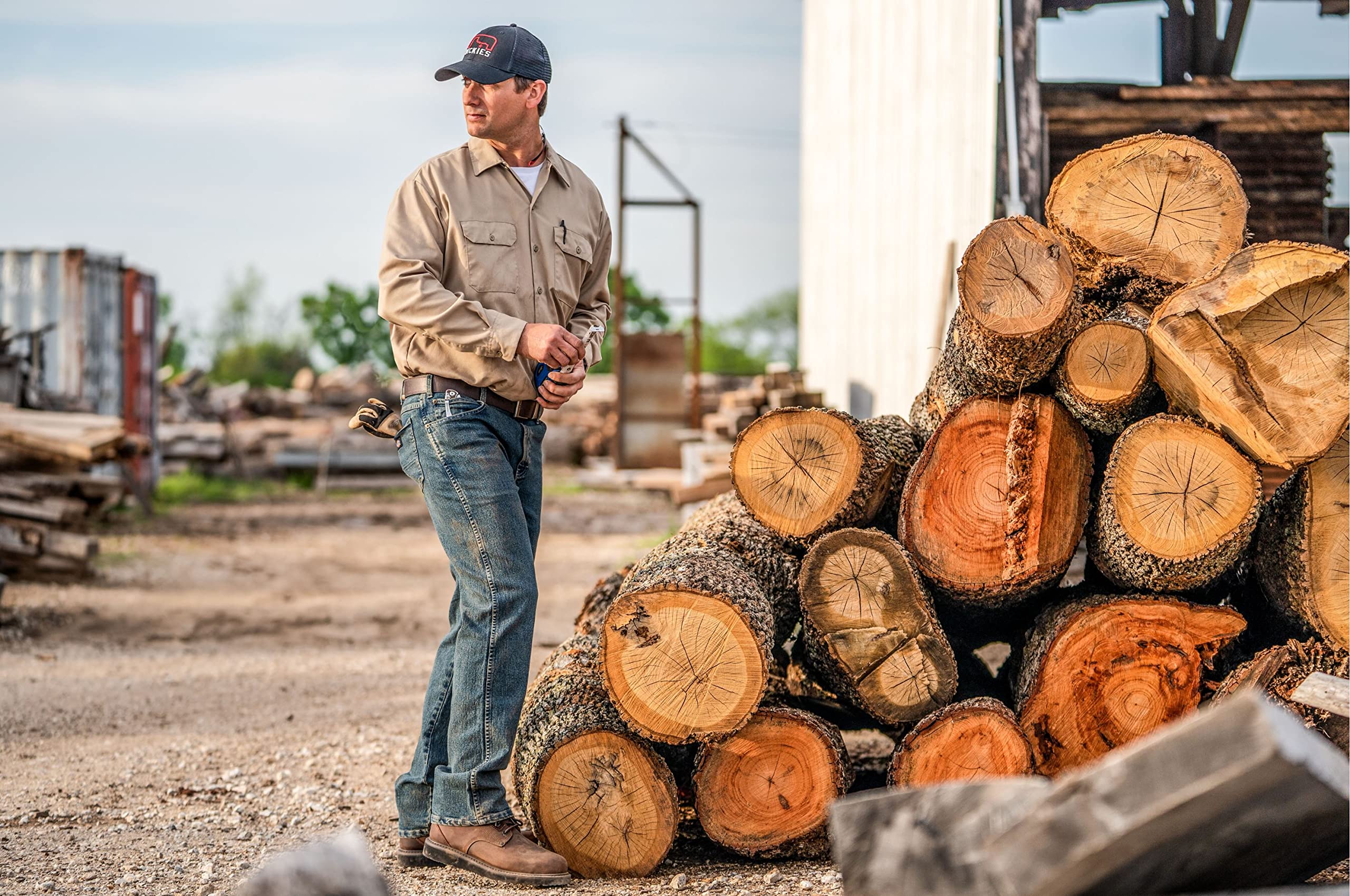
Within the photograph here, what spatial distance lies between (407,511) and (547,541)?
13.5 feet

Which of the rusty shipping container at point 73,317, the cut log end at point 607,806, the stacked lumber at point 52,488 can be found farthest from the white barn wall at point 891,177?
the rusty shipping container at point 73,317

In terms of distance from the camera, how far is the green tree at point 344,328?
31.8 metres

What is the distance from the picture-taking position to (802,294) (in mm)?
15008

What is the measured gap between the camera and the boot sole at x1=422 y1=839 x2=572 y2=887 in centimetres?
338

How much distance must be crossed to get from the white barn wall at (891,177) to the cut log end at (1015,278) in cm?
125

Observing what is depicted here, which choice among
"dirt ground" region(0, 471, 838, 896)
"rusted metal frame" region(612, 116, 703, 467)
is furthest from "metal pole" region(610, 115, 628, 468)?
"dirt ground" region(0, 471, 838, 896)

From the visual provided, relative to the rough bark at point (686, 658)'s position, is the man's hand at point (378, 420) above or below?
above

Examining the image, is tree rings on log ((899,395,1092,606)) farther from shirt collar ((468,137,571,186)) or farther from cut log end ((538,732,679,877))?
shirt collar ((468,137,571,186))

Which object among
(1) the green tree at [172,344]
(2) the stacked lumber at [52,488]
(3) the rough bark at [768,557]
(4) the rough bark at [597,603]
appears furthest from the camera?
(1) the green tree at [172,344]

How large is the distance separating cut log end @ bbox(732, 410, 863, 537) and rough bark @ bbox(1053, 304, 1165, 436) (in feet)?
2.22

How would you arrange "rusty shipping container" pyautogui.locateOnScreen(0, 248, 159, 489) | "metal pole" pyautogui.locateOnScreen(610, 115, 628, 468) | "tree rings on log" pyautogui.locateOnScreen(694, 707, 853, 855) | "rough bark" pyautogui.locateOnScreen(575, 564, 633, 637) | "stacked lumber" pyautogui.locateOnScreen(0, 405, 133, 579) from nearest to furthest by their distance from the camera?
1. "tree rings on log" pyautogui.locateOnScreen(694, 707, 853, 855)
2. "rough bark" pyautogui.locateOnScreen(575, 564, 633, 637)
3. "stacked lumber" pyautogui.locateOnScreen(0, 405, 133, 579)
4. "rusty shipping container" pyautogui.locateOnScreen(0, 248, 159, 489)
5. "metal pole" pyautogui.locateOnScreen(610, 115, 628, 468)

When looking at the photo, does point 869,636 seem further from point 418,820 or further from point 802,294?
point 802,294

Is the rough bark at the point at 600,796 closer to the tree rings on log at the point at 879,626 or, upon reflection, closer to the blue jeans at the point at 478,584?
the blue jeans at the point at 478,584

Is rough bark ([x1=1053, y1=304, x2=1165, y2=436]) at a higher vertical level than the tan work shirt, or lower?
lower
